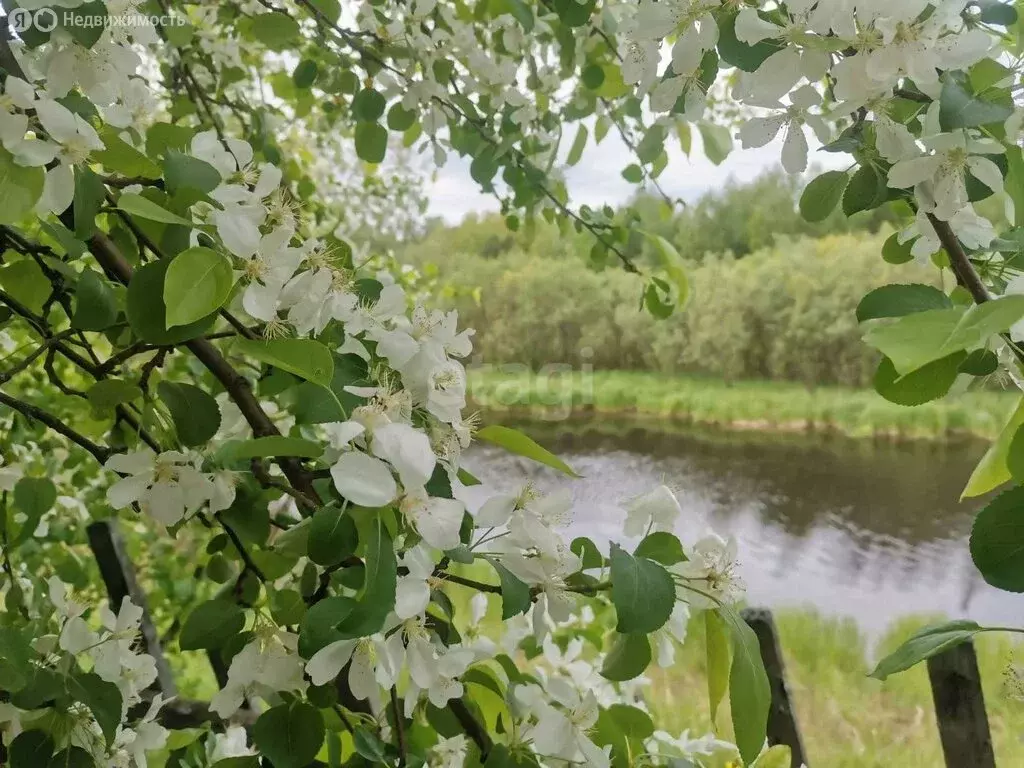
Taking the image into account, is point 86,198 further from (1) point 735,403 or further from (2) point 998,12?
(1) point 735,403

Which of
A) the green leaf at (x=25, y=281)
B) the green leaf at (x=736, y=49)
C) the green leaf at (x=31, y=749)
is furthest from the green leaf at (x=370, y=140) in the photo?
the green leaf at (x=31, y=749)

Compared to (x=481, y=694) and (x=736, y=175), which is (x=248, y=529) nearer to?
(x=481, y=694)

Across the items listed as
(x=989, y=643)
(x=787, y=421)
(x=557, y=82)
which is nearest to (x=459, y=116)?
(x=557, y=82)

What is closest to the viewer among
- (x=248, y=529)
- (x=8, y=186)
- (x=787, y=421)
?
(x=8, y=186)

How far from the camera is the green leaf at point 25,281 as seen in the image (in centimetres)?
45

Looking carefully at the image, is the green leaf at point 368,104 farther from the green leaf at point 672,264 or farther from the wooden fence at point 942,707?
the wooden fence at point 942,707

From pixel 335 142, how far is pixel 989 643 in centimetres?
136

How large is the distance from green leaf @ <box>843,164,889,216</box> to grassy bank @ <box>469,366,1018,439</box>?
0.53 m

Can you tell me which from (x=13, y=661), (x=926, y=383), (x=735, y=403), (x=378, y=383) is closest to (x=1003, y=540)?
(x=926, y=383)

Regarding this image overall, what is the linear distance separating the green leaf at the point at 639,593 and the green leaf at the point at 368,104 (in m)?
0.51

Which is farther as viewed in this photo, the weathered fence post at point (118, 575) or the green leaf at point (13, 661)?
the weathered fence post at point (118, 575)

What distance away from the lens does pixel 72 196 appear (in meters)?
→ 0.31

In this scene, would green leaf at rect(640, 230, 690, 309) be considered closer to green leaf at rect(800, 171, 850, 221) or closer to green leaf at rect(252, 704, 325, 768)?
green leaf at rect(800, 171, 850, 221)

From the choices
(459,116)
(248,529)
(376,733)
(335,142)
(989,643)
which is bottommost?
(989,643)
